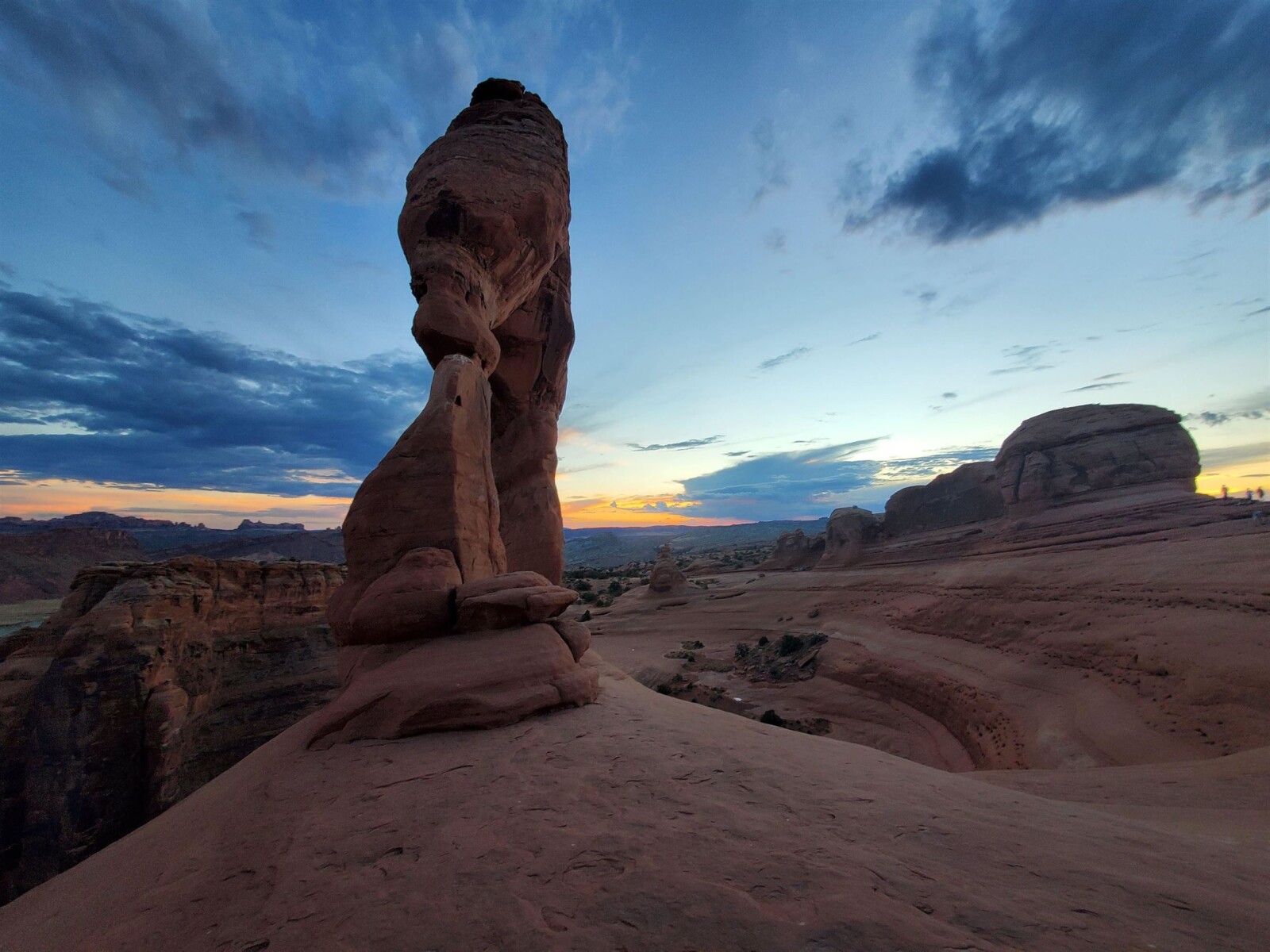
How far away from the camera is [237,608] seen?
12281 millimetres

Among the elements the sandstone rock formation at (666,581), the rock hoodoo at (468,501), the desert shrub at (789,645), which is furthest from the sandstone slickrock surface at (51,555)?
the desert shrub at (789,645)

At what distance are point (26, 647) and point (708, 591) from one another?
28.1 metres

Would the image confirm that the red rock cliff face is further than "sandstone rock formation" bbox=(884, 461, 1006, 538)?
No

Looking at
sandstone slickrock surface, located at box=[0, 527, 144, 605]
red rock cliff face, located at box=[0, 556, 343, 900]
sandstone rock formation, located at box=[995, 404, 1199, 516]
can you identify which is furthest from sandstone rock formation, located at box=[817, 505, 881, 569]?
sandstone slickrock surface, located at box=[0, 527, 144, 605]

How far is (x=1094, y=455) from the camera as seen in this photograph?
3084cm

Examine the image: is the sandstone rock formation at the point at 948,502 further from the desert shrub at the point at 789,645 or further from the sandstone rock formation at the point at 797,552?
the desert shrub at the point at 789,645

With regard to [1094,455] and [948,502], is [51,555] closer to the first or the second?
[948,502]

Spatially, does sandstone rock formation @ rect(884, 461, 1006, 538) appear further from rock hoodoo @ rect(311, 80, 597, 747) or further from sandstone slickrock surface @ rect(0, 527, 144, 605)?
sandstone slickrock surface @ rect(0, 527, 144, 605)

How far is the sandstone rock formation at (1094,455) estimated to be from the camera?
2917 centimetres

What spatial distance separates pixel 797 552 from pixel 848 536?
5.71 m

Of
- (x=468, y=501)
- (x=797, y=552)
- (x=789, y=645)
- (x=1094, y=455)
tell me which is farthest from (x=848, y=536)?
(x=468, y=501)

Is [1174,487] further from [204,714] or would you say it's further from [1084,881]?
[204,714]

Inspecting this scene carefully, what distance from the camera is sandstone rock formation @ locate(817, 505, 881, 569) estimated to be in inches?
1491

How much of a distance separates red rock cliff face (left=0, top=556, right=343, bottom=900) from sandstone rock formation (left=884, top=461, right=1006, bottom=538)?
4206 cm
